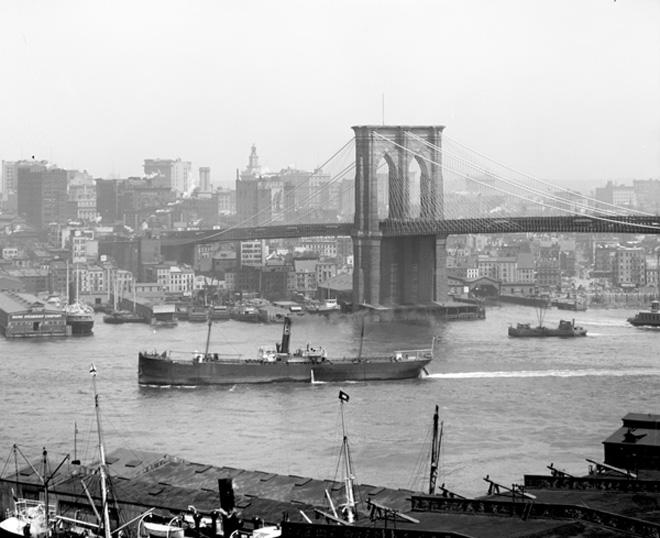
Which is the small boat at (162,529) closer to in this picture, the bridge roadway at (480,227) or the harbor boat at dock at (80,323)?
the bridge roadway at (480,227)

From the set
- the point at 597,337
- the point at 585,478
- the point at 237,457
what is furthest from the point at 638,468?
the point at 597,337

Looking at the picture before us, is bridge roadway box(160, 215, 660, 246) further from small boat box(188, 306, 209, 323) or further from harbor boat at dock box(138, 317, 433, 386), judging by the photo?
harbor boat at dock box(138, 317, 433, 386)

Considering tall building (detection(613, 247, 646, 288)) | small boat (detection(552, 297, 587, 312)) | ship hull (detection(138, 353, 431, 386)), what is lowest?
ship hull (detection(138, 353, 431, 386))

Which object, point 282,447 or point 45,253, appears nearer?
point 282,447

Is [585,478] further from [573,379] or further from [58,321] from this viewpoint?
[58,321]

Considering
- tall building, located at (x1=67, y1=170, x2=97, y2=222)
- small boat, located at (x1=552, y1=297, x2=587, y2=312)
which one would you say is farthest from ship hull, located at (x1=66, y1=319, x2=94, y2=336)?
tall building, located at (x1=67, y1=170, x2=97, y2=222)

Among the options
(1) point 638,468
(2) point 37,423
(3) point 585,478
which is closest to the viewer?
(3) point 585,478

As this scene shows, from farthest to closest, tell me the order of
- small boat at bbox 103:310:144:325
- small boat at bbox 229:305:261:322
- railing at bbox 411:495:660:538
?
small boat at bbox 229:305:261:322 < small boat at bbox 103:310:144:325 < railing at bbox 411:495:660:538
